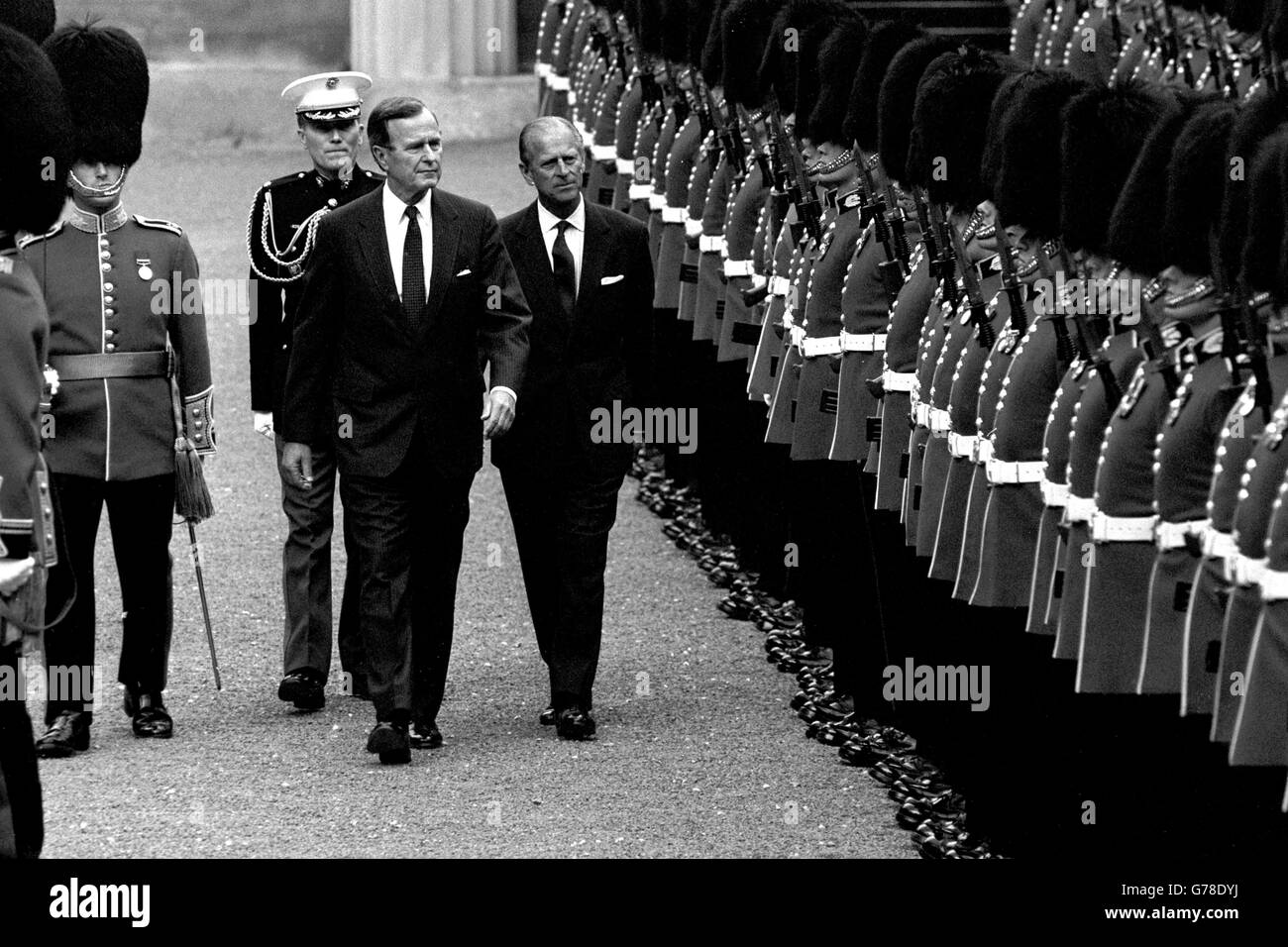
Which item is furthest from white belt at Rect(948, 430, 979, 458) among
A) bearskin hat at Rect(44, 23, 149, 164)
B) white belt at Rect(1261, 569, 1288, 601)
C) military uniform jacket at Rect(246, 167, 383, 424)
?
bearskin hat at Rect(44, 23, 149, 164)

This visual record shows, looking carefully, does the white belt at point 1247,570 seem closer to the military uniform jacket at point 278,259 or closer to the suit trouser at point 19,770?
the suit trouser at point 19,770

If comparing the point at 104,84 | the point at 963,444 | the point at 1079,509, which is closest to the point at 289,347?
the point at 104,84

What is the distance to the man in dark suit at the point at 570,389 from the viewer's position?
7410mm

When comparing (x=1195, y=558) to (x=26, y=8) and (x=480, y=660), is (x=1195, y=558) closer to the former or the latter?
(x=480, y=660)

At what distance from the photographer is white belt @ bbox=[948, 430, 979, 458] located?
6.41 m

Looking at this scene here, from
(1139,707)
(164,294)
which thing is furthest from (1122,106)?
(164,294)

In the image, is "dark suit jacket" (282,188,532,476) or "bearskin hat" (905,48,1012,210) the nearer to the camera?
"bearskin hat" (905,48,1012,210)

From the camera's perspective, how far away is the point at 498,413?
22.9ft

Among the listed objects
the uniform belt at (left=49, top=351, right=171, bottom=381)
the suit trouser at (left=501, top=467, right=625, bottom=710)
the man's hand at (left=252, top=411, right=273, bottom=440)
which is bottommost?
the suit trouser at (left=501, top=467, right=625, bottom=710)

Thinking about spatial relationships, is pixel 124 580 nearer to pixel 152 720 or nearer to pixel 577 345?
pixel 152 720

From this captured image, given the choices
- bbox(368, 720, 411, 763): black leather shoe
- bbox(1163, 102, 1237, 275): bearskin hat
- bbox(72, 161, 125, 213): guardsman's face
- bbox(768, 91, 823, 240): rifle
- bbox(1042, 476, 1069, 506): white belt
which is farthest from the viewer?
bbox(768, 91, 823, 240): rifle

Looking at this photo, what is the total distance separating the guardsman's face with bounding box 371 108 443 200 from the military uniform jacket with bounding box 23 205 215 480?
51 cm

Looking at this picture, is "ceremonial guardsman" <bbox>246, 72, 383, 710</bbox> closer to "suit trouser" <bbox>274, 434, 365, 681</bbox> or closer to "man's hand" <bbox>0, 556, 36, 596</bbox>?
"suit trouser" <bbox>274, 434, 365, 681</bbox>

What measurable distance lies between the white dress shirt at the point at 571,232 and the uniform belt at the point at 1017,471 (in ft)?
5.50
